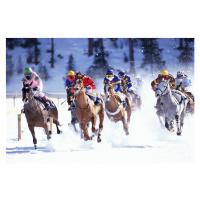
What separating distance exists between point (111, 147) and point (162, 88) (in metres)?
2.01

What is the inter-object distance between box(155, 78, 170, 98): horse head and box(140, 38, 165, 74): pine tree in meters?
2.30

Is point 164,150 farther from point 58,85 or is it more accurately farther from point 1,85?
point 58,85

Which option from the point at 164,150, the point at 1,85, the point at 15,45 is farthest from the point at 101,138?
the point at 15,45

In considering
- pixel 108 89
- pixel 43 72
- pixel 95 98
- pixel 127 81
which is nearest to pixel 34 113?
pixel 95 98

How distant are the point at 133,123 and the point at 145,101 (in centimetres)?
215

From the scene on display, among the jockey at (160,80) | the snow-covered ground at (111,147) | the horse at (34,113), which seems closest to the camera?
the snow-covered ground at (111,147)

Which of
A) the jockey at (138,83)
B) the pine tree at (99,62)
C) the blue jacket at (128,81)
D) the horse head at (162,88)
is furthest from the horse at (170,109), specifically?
the pine tree at (99,62)

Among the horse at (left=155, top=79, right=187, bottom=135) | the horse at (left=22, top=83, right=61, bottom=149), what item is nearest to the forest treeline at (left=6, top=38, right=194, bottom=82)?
the horse at (left=155, top=79, right=187, bottom=135)

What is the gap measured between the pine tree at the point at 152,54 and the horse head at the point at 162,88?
230cm

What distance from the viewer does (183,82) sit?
1124 cm

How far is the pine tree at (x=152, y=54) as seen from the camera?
1235 cm

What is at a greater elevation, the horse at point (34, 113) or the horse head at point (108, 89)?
the horse head at point (108, 89)

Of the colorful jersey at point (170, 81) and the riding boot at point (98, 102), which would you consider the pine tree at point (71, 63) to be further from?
the riding boot at point (98, 102)

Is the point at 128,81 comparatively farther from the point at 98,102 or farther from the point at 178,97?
the point at 98,102
